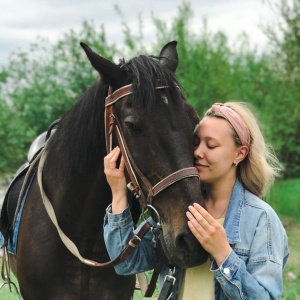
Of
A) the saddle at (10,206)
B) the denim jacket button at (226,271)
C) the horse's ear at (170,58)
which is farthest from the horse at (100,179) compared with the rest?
the saddle at (10,206)

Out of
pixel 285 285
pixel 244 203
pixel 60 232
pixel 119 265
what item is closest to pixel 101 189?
pixel 60 232

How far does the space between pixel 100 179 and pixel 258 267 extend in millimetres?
1051

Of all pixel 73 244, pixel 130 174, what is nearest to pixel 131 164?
pixel 130 174

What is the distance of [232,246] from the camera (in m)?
2.33

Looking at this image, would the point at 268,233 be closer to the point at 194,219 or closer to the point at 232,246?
the point at 232,246

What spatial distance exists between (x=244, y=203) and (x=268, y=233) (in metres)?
0.17

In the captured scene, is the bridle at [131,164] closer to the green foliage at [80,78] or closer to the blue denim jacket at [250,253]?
the blue denim jacket at [250,253]

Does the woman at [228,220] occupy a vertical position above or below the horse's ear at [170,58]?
below

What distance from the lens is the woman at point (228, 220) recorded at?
2.20 m

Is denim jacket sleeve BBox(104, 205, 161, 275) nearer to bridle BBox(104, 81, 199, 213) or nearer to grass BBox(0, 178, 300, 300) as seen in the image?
bridle BBox(104, 81, 199, 213)

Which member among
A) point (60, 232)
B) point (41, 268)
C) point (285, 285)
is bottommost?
point (285, 285)

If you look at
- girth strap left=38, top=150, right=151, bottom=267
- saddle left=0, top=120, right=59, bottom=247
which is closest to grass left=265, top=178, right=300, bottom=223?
saddle left=0, top=120, right=59, bottom=247

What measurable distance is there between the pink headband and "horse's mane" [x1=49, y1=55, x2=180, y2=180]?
271mm

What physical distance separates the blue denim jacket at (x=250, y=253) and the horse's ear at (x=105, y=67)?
0.78m
